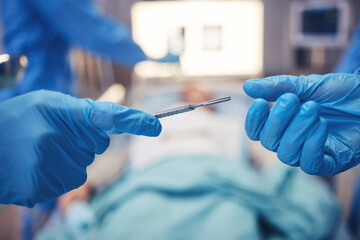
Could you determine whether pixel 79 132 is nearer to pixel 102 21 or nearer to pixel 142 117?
pixel 142 117

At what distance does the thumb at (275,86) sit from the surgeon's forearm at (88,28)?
99 cm

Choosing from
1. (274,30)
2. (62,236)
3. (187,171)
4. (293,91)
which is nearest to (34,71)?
(62,236)

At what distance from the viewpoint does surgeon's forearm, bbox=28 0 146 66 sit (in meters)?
1.28

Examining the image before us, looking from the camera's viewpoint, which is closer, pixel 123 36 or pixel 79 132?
pixel 79 132

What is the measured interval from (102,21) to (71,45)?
1.30 feet

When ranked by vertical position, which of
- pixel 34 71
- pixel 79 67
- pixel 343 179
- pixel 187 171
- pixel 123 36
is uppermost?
pixel 123 36

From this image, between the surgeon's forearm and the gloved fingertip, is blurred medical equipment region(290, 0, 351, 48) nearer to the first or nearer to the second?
the surgeon's forearm

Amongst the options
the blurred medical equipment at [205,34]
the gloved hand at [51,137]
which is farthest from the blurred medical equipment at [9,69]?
the blurred medical equipment at [205,34]

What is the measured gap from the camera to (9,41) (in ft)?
4.31

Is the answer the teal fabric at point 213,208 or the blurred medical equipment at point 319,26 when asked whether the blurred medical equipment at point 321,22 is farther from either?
the teal fabric at point 213,208

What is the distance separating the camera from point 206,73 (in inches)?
102

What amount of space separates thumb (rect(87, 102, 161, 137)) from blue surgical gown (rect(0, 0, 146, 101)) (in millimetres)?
854

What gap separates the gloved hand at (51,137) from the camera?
0.51 meters

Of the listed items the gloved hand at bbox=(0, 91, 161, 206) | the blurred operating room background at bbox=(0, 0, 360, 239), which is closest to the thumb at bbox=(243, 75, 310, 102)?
the gloved hand at bbox=(0, 91, 161, 206)
